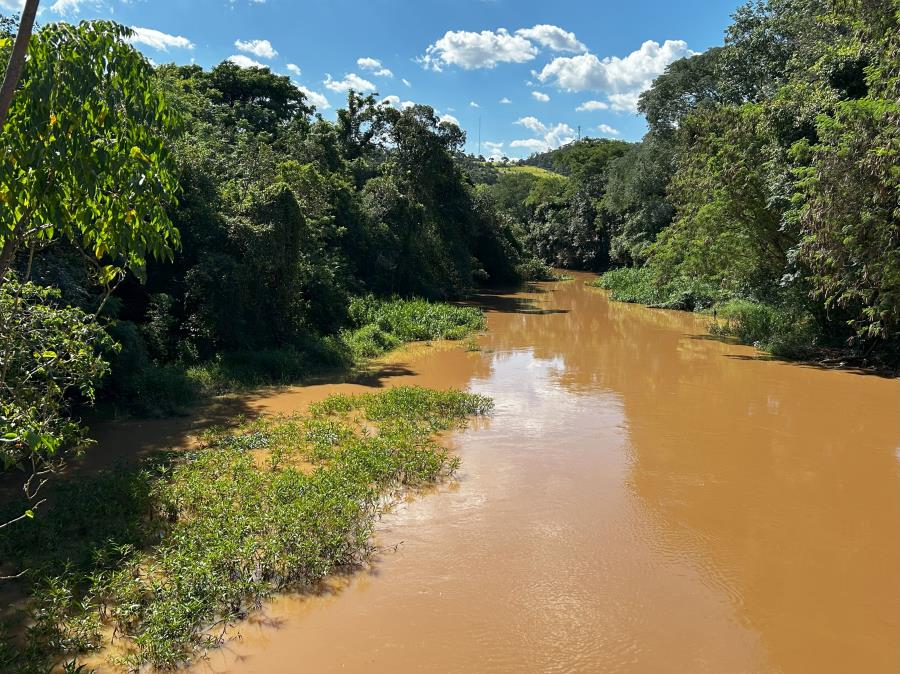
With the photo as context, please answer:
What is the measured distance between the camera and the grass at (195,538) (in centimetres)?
468

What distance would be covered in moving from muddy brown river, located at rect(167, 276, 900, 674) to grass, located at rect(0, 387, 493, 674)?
329 mm

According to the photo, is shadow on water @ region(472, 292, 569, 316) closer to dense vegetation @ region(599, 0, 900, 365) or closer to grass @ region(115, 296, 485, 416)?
grass @ region(115, 296, 485, 416)

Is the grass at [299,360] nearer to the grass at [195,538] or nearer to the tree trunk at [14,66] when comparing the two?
the grass at [195,538]

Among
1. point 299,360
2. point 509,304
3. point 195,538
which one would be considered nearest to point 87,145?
point 195,538

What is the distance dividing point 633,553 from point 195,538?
14.6 ft

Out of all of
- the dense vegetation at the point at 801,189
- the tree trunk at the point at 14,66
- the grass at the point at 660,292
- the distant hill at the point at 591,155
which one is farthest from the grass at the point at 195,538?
the distant hill at the point at 591,155

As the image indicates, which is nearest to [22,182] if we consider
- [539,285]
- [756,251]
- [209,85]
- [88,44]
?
[88,44]

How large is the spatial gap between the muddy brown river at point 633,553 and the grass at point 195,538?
0.33 metres

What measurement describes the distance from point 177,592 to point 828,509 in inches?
290

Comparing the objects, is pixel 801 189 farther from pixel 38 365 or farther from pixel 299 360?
pixel 38 365

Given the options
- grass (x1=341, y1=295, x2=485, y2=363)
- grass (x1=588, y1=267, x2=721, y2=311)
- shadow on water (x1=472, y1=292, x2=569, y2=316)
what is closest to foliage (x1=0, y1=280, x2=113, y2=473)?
grass (x1=341, y1=295, x2=485, y2=363)

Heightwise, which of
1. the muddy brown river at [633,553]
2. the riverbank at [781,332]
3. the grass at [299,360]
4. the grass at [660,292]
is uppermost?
the grass at [660,292]

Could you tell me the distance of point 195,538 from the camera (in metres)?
5.88

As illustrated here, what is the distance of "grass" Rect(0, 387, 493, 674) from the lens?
15.4 ft
